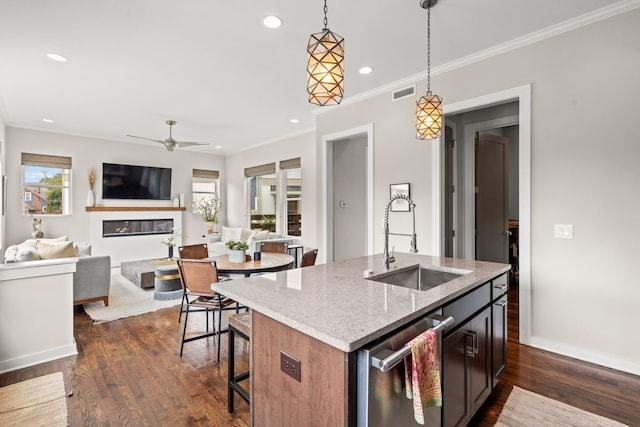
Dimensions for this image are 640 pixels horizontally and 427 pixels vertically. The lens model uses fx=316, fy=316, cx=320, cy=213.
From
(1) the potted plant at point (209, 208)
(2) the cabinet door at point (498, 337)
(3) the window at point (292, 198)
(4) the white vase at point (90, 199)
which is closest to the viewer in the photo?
(2) the cabinet door at point (498, 337)

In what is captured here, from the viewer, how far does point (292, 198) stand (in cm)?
707

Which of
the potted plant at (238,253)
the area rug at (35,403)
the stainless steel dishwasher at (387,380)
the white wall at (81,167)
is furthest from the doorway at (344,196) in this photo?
the white wall at (81,167)

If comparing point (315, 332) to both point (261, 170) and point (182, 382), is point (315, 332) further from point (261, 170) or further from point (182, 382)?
point (261, 170)

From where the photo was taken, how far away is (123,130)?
20.5 ft

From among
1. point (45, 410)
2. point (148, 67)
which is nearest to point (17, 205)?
point (148, 67)

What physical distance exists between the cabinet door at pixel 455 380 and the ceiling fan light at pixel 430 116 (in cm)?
137

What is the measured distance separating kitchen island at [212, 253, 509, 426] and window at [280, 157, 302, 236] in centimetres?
516

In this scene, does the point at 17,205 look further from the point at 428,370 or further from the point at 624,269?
the point at 624,269

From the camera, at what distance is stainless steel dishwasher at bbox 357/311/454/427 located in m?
1.04

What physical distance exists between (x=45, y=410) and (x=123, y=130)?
554 cm

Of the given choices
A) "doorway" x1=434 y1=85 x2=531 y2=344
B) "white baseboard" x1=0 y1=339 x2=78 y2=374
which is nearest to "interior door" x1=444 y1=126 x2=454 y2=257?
"doorway" x1=434 y1=85 x2=531 y2=344

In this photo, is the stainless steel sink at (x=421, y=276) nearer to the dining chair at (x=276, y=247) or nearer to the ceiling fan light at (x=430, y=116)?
the ceiling fan light at (x=430, y=116)

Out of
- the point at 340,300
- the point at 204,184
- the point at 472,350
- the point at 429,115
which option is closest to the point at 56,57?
the point at 429,115

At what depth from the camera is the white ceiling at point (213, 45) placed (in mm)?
2465
